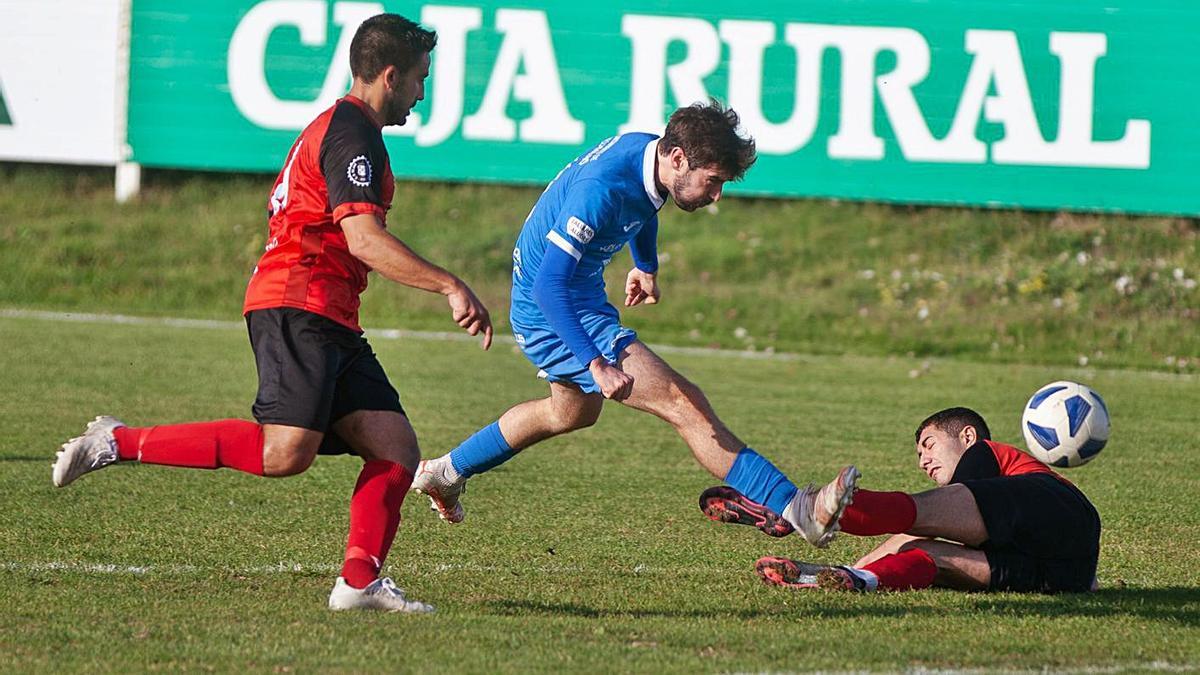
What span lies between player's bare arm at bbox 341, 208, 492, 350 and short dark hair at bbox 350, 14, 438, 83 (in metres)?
0.61

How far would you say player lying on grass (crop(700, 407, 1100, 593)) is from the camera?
18.9 feet

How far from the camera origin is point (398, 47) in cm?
557

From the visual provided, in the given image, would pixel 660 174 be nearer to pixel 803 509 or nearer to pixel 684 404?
pixel 684 404

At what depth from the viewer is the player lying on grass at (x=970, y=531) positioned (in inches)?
227

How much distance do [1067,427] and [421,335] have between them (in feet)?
33.8

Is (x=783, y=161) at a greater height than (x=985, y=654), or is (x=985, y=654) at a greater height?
(x=783, y=161)

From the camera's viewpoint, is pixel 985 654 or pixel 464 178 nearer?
pixel 985 654

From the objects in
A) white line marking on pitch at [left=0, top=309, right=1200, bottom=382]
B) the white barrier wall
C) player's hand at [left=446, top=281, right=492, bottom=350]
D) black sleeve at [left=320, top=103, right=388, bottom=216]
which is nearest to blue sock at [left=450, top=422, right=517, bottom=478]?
player's hand at [left=446, top=281, right=492, bottom=350]

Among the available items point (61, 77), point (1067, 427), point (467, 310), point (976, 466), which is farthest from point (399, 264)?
point (61, 77)

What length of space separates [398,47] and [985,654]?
2.79 m

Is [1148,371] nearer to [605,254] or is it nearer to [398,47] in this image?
[605,254]

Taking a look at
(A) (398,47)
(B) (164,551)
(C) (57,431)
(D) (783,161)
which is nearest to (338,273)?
(A) (398,47)

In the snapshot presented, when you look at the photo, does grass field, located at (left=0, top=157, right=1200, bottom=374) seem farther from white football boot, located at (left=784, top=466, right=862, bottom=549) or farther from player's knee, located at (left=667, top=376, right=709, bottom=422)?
white football boot, located at (left=784, top=466, right=862, bottom=549)

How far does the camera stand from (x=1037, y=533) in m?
5.97
